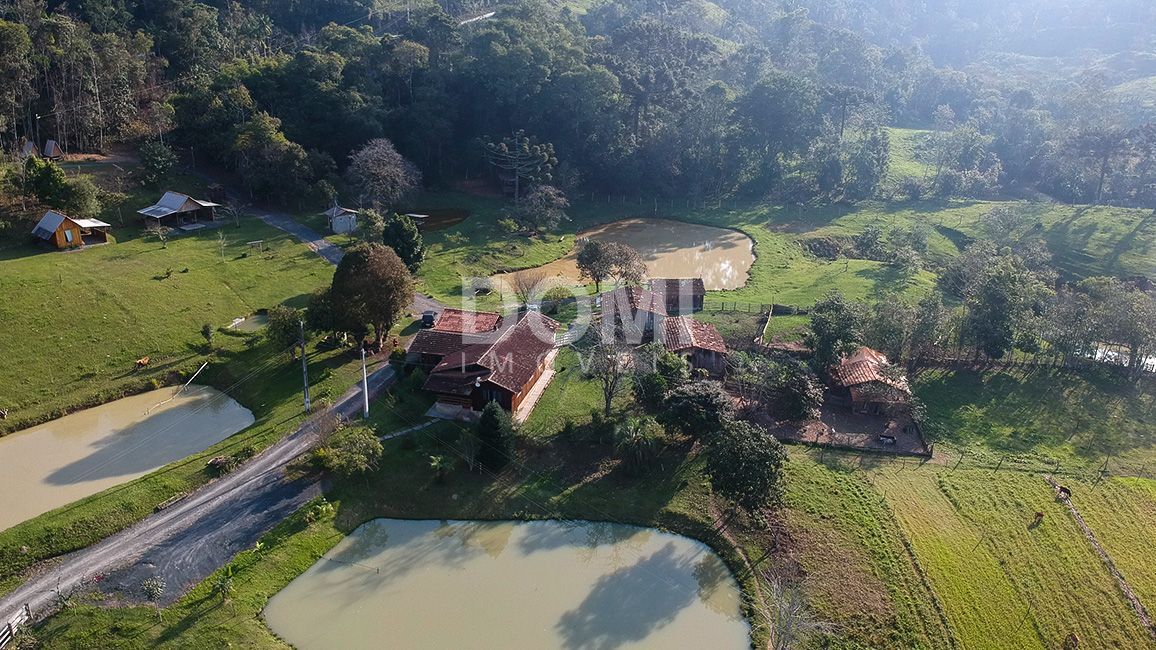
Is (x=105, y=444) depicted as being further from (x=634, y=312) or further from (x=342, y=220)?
(x=634, y=312)

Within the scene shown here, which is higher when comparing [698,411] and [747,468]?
[698,411]

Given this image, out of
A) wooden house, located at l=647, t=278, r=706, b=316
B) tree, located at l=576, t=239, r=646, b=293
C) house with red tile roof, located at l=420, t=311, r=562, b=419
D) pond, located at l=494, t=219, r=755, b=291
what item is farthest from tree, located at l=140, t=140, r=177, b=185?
wooden house, located at l=647, t=278, r=706, b=316

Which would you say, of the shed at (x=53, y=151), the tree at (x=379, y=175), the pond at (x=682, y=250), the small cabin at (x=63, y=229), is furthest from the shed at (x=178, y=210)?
the pond at (x=682, y=250)

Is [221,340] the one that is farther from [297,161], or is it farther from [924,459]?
[924,459]

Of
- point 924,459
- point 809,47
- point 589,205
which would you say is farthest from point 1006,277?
point 809,47

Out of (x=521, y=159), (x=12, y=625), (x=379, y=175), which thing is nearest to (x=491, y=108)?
(x=521, y=159)

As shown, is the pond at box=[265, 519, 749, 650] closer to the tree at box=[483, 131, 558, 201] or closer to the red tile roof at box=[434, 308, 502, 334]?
the red tile roof at box=[434, 308, 502, 334]
